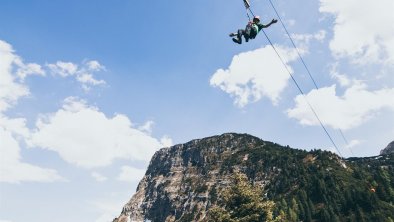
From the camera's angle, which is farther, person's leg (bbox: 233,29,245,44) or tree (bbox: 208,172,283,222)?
tree (bbox: 208,172,283,222)

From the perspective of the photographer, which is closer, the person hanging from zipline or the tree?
the person hanging from zipline

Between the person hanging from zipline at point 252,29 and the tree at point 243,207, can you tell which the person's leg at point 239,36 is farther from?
the tree at point 243,207

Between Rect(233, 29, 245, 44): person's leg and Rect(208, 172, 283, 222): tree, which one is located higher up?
Rect(233, 29, 245, 44): person's leg

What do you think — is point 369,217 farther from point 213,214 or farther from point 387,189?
point 213,214

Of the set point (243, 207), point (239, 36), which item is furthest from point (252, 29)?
point (243, 207)

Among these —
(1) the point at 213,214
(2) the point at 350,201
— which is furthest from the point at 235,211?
(2) the point at 350,201

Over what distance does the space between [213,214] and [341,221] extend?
108 metres

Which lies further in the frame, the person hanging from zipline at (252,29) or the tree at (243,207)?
the tree at (243,207)

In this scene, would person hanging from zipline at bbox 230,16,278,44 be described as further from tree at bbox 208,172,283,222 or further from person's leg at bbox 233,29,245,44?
tree at bbox 208,172,283,222

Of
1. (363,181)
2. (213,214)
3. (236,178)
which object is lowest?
A: (213,214)

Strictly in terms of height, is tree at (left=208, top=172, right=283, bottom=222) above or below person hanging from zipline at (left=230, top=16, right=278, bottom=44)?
below

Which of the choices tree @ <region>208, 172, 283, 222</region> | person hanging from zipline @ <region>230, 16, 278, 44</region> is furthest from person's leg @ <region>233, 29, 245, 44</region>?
tree @ <region>208, 172, 283, 222</region>

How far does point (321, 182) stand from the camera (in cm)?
16738

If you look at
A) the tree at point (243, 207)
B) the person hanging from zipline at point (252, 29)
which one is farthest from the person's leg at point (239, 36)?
the tree at point (243, 207)
